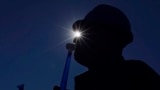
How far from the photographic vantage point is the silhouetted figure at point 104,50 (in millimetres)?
4762

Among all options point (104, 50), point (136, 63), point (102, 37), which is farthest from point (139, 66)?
point (102, 37)

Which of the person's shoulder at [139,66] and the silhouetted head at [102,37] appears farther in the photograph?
the silhouetted head at [102,37]

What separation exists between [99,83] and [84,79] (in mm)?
400

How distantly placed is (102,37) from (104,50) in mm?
262

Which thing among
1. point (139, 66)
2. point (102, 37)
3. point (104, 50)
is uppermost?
point (102, 37)

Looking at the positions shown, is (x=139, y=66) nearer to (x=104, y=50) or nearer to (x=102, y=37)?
(x=104, y=50)

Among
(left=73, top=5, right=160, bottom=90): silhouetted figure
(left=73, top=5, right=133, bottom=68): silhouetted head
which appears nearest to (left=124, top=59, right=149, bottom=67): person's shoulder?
(left=73, top=5, right=160, bottom=90): silhouetted figure

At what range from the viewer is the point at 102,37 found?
5.63 meters

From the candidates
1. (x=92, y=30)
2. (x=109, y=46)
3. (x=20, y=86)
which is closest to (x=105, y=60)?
(x=109, y=46)

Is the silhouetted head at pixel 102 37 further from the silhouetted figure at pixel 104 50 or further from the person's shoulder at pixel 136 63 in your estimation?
the person's shoulder at pixel 136 63

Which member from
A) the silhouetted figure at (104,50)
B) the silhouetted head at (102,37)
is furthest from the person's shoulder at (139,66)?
the silhouetted head at (102,37)

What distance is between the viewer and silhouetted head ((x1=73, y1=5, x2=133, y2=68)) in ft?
18.0

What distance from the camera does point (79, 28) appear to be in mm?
6062

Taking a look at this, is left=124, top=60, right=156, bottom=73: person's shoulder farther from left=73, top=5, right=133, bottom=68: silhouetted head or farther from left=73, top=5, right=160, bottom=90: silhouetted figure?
left=73, top=5, right=133, bottom=68: silhouetted head
